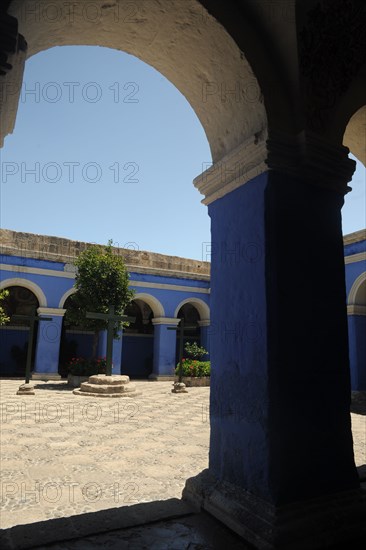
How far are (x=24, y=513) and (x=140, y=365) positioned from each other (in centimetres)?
1668

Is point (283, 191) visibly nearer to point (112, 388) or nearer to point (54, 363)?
point (112, 388)

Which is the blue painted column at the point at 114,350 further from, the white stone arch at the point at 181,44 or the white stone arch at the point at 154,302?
the white stone arch at the point at 181,44

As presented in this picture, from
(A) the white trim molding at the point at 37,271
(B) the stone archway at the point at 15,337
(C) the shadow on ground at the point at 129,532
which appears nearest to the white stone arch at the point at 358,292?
(A) the white trim molding at the point at 37,271

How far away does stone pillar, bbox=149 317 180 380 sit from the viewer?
1617 centimetres

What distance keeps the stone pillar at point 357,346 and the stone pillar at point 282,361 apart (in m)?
10.2

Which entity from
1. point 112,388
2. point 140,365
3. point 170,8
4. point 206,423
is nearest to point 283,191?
point 170,8

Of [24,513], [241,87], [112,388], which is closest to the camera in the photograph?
[241,87]

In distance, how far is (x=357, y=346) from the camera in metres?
11.7

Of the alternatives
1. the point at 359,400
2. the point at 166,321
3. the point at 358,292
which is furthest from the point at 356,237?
the point at 166,321

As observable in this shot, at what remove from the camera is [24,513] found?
288cm

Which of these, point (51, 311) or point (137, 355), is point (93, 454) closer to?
point (51, 311)

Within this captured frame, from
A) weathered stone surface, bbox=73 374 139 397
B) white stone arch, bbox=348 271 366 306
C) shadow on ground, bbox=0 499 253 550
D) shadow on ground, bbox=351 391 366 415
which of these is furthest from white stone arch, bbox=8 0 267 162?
white stone arch, bbox=348 271 366 306

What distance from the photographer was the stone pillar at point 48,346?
13820 millimetres

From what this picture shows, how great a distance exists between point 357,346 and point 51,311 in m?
10.2
